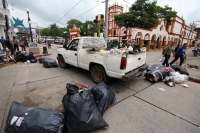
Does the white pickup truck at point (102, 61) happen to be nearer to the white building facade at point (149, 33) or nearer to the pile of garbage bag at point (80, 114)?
the pile of garbage bag at point (80, 114)

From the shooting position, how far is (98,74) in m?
3.96

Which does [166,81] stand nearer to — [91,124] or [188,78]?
[188,78]

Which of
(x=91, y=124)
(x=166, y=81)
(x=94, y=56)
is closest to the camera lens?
(x=91, y=124)

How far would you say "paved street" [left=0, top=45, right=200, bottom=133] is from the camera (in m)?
2.16

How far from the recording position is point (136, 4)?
68.6 ft

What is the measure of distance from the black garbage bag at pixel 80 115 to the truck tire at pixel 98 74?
171cm

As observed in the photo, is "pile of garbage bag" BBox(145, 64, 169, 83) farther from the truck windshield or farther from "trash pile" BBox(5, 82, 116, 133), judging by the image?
"trash pile" BBox(5, 82, 116, 133)

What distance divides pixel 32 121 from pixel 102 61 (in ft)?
8.06

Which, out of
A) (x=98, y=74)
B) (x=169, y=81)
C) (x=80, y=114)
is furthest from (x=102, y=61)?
(x=169, y=81)

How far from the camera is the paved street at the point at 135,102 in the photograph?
216 centimetres

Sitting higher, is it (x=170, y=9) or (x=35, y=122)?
(x=170, y=9)

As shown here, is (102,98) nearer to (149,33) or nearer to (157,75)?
(157,75)

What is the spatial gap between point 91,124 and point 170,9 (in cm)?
3258

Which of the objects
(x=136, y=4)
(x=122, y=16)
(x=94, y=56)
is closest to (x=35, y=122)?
(x=94, y=56)
